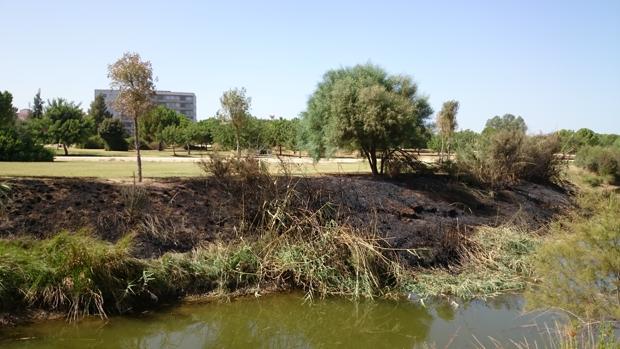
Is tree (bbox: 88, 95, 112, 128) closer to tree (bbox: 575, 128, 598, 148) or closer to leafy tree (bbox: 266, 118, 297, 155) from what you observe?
leafy tree (bbox: 266, 118, 297, 155)

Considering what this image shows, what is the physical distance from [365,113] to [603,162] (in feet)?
71.2

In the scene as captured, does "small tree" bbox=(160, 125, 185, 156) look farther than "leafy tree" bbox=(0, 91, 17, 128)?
Yes

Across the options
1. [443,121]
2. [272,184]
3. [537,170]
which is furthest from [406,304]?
[443,121]

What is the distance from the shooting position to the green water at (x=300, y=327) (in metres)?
8.12

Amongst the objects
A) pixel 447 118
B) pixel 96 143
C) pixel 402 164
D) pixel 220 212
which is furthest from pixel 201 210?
pixel 96 143

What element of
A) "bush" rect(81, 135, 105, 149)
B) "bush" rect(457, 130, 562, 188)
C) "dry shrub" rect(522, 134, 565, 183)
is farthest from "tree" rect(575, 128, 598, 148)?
"bush" rect(81, 135, 105, 149)

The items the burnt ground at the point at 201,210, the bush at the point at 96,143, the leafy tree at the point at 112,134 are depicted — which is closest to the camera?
the burnt ground at the point at 201,210

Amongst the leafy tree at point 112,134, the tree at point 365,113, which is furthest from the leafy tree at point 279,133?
the tree at point 365,113

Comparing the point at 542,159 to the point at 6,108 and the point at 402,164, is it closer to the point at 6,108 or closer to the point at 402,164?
the point at 402,164

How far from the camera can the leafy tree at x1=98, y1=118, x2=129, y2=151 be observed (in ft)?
192

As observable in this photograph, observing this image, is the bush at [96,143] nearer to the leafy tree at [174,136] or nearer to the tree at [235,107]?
the leafy tree at [174,136]

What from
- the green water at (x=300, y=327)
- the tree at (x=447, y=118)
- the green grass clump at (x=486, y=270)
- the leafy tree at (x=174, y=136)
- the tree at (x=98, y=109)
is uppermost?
the tree at (x=98, y=109)

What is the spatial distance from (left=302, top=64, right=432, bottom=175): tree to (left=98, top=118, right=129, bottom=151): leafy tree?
141ft

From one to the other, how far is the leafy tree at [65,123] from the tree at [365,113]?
111 feet
